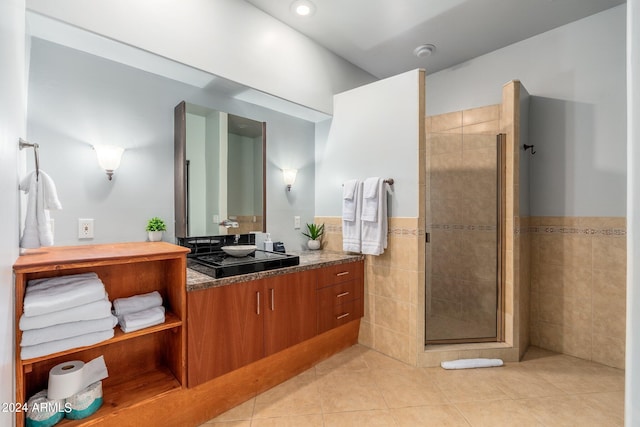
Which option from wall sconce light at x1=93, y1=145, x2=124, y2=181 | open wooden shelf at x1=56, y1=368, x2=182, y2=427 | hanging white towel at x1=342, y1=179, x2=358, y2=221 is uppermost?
wall sconce light at x1=93, y1=145, x2=124, y2=181

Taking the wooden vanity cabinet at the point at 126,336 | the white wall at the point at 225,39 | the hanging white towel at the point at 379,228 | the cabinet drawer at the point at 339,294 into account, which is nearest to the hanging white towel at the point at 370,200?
the hanging white towel at the point at 379,228

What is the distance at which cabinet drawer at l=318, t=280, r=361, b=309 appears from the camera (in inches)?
85.1

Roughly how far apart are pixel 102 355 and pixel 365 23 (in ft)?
9.24

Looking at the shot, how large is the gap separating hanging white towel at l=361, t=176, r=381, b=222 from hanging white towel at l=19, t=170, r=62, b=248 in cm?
183

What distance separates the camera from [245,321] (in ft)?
5.60

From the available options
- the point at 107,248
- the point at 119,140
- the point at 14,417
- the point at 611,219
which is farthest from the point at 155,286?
the point at 611,219

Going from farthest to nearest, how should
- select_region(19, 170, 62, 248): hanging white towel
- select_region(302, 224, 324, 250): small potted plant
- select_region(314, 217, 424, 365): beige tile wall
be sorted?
1. select_region(302, 224, 324, 250): small potted plant
2. select_region(314, 217, 424, 365): beige tile wall
3. select_region(19, 170, 62, 248): hanging white towel

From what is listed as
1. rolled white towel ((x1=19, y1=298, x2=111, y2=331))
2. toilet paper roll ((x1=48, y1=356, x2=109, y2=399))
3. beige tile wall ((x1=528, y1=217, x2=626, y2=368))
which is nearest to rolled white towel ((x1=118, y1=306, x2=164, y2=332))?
rolled white towel ((x1=19, y1=298, x2=111, y2=331))

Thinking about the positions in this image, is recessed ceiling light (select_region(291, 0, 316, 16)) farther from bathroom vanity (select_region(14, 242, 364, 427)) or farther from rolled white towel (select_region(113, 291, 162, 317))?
rolled white towel (select_region(113, 291, 162, 317))

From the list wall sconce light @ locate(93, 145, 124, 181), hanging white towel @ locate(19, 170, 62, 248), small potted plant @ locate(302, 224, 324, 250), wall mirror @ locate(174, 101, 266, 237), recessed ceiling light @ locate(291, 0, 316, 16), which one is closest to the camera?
hanging white towel @ locate(19, 170, 62, 248)

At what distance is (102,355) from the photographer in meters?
1.50

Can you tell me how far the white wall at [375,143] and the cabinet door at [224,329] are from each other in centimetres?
125

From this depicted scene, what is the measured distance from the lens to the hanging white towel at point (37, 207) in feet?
3.95

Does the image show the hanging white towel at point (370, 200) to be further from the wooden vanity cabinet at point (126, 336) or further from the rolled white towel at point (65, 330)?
the rolled white towel at point (65, 330)
